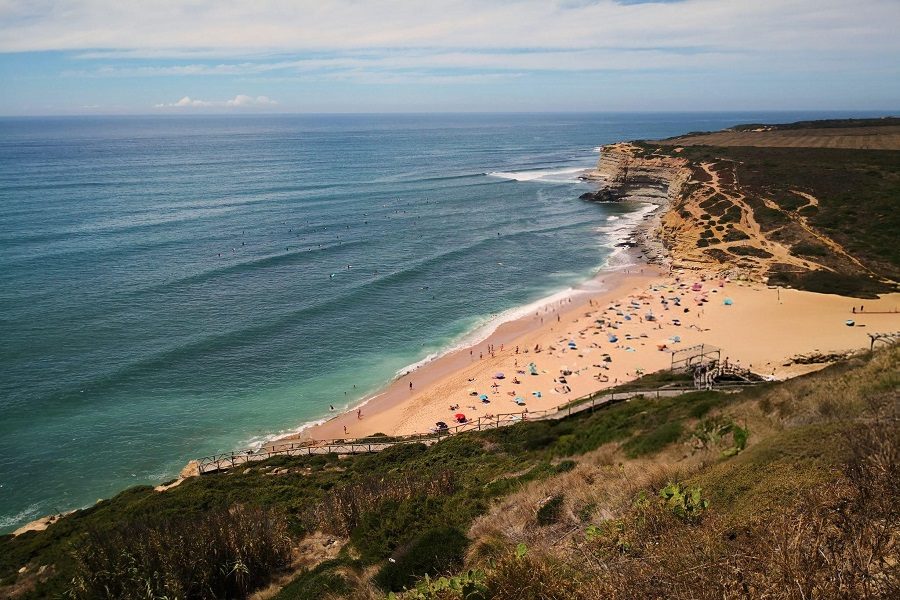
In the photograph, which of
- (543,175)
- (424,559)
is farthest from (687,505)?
(543,175)


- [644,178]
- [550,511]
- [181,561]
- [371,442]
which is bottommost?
[371,442]

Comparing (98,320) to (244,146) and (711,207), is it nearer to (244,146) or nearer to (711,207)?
(711,207)

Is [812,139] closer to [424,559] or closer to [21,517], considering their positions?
[424,559]

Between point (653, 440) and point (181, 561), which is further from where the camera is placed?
point (653, 440)

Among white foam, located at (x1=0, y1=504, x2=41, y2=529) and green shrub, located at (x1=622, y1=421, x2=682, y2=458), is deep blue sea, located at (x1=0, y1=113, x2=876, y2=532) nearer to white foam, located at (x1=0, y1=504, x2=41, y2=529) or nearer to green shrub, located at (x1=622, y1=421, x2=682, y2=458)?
white foam, located at (x1=0, y1=504, x2=41, y2=529)

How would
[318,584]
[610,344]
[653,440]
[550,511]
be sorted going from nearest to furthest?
[318,584] < [550,511] < [653,440] < [610,344]

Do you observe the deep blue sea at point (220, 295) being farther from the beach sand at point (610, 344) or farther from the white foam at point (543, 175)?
the white foam at point (543, 175)

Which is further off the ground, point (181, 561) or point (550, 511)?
point (550, 511)

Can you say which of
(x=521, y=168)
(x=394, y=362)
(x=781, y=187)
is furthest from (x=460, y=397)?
(x=521, y=168)
